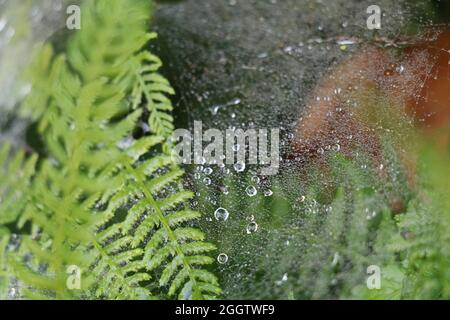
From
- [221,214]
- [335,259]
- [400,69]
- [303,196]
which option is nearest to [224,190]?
[221,214]

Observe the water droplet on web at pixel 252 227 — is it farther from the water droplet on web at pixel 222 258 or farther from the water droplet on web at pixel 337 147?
the water droplet on web at pixel 337 147

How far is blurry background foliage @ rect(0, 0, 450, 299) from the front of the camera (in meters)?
0.89

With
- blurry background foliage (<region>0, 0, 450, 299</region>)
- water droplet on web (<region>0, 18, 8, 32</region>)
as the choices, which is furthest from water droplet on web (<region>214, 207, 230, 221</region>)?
water droplet on web (<region>0, 18, 8, 32</region>)

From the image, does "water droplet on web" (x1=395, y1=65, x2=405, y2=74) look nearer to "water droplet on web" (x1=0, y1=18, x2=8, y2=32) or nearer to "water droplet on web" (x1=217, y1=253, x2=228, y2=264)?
"water droplet on web" (x1=217, y1=253, x2=228, y2=264)

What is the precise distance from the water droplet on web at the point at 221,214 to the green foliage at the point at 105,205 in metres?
0.05

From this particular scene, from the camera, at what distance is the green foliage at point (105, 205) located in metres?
0.72

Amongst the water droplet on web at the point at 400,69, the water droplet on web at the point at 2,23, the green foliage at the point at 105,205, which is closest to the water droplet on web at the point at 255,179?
the green foliage at the point at 105,205

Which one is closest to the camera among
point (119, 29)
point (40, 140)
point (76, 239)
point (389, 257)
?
point (76, 239)

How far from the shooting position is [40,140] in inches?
41.8

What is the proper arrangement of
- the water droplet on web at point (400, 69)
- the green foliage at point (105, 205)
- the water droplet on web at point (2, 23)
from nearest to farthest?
the green foliage at point (105, 205) < the water droplet on web at point (400, 69) < the water droplet on web at point (2, 23)

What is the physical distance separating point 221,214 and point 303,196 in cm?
16

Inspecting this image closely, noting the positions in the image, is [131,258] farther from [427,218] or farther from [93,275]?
[427,218]

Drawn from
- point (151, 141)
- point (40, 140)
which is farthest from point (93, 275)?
point (40, 140)
